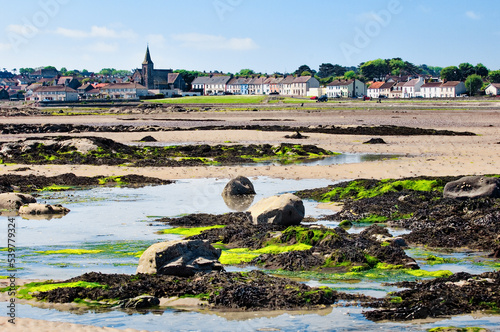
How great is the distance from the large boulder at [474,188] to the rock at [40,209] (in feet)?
32.3

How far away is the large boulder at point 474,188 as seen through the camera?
1503cm

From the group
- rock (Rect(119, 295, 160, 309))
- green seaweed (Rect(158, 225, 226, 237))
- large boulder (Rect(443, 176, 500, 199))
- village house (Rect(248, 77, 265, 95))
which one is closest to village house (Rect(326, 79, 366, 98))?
village house (Rect(248, 77, 265, 95))

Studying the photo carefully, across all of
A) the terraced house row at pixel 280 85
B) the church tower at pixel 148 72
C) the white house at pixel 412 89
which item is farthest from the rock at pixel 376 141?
the church tower at pixel 148 72

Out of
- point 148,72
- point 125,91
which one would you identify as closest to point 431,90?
point 148,72

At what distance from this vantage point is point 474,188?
15.4 metres

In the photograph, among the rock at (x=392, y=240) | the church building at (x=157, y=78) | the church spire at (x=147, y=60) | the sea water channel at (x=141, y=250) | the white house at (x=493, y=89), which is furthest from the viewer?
the church spire at (x=147, y=60)

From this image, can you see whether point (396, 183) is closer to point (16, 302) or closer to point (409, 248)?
point (409, 248)

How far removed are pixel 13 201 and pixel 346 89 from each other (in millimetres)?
145589

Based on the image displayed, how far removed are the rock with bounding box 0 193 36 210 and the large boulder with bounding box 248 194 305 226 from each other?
700 centimetres

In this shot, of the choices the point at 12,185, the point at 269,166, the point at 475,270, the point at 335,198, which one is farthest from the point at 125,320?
the point at 269,166

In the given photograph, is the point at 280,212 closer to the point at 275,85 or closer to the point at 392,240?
the point at 392,240

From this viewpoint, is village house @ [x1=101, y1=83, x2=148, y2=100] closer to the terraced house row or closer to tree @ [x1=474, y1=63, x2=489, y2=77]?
the terraced house row

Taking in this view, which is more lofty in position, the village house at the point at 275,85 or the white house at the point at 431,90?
the village house at the point at 275,85

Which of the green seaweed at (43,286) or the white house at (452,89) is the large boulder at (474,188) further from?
the white house at (452,89)
